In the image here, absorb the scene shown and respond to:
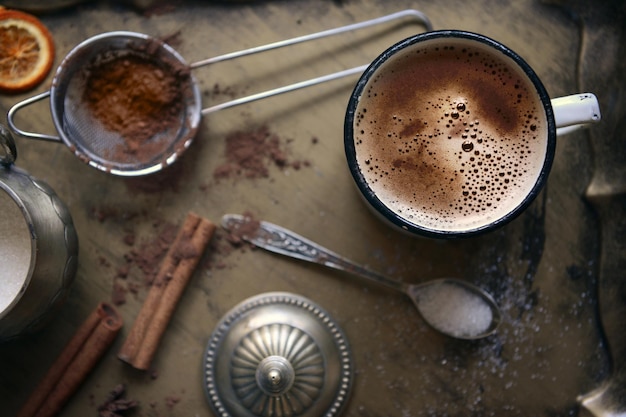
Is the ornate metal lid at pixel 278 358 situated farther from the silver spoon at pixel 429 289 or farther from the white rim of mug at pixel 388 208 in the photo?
the white rim of mug at pixel 388 208

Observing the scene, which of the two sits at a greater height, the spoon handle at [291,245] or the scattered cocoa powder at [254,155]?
the scattered cocoa powder at [254,155]

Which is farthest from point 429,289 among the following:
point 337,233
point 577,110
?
point 577,110

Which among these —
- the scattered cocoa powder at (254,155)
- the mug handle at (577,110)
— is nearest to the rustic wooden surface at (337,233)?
the scattered cocoa powder at (254,155)

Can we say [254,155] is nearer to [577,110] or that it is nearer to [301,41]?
[301,41]

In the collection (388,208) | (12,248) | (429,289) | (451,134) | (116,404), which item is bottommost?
(116,404)

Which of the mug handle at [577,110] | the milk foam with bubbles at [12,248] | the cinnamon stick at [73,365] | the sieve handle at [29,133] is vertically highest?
the mug handle at [577,110]

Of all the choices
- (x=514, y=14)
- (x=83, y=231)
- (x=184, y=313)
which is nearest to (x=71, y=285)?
(x=83, y=231)
